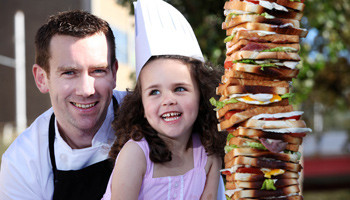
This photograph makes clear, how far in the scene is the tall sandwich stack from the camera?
1666 millimetres

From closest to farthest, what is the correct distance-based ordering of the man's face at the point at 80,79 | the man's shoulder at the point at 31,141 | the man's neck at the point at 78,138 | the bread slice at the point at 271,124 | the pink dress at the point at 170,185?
the bread slice at the point at 271,124
the pink dress at the point at 170,185
the man's face at the point at 80,79
the man's shoulder at the point at 31,141
the man's neck at the point at 78,138

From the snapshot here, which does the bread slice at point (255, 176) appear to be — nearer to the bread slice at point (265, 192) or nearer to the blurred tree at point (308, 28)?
the bread slice at point (265, 192)

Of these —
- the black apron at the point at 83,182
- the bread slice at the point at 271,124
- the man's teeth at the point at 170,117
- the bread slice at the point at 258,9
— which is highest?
the bread slice at the point at 258,9

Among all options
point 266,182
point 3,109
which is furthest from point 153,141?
point 3,109

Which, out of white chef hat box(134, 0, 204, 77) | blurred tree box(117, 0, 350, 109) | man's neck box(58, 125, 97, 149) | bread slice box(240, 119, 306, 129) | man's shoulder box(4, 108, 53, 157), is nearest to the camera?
bread slice box(240, 119, 306, 129)

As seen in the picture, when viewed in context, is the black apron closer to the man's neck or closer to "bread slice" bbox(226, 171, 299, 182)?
the man's neck

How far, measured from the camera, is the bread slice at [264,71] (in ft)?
5.49

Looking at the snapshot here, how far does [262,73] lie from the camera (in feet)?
5.54

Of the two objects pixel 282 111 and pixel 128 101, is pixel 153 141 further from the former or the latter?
pixel 282 111

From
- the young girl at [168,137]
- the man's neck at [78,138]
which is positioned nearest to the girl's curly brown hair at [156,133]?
the young girl at [168,137]

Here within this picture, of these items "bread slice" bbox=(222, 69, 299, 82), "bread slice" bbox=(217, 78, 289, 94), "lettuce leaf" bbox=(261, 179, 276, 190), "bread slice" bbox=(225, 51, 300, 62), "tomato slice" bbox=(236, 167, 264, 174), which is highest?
Answer: "bread slice" bbox=(225, 51, 300, 62)

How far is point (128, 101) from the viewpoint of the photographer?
7.62 ft

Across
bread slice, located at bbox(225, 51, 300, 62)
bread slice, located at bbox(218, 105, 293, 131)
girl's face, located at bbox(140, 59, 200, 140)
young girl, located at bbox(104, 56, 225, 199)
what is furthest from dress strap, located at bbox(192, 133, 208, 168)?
bread slice, located at bbox(225, 51, 300, 62)

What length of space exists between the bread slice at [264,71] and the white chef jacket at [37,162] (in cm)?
113
